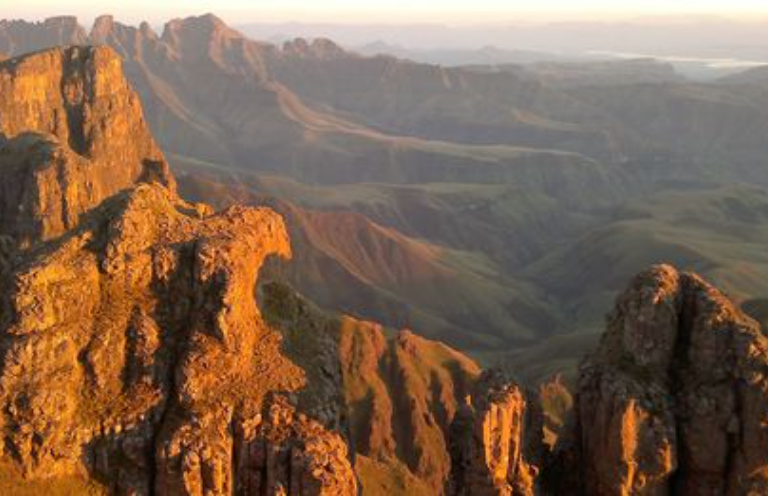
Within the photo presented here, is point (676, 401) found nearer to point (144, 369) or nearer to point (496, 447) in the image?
point (496, 447)

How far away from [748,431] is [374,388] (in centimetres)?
11481

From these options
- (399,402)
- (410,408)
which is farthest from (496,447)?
(399,402)

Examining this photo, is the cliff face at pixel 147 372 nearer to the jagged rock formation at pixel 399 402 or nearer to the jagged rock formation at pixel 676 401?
the jagged rock formation at pixel 676 401

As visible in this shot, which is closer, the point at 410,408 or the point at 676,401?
the point at 676,401

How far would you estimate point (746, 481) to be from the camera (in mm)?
48875

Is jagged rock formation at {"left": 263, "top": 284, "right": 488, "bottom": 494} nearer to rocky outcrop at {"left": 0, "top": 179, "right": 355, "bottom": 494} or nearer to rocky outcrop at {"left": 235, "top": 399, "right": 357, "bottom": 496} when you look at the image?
rocky outcrop at {"left": 235, "top": 399, "right": 357, "bottom": 496}

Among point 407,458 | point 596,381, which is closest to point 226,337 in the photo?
point 596,381

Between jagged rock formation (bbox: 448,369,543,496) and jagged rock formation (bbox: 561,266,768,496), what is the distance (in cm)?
384

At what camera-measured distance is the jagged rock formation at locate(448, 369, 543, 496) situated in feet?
168

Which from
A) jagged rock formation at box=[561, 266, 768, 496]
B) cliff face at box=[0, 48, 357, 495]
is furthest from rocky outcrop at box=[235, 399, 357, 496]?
jagged rock formation at box=[561, 266, 768, 496]

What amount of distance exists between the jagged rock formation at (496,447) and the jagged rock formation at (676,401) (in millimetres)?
3843

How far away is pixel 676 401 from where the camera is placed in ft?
168

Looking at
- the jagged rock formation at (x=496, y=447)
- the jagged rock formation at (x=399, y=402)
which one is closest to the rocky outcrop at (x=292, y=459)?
the jagged rock formation at (x=496, y=447)

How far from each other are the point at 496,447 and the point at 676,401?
10844 millimetres
